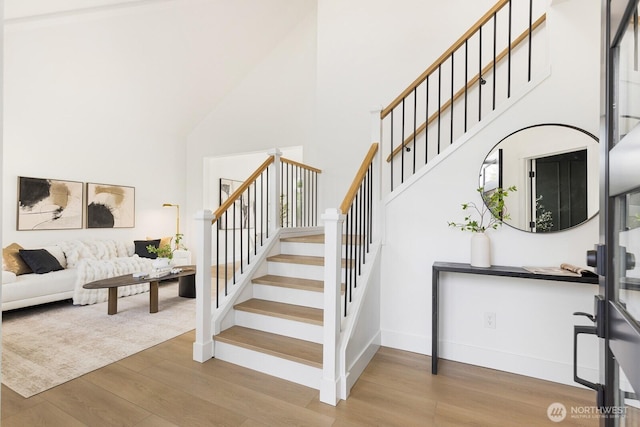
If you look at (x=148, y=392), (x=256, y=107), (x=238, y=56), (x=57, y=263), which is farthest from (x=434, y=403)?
(x=238, y=56)

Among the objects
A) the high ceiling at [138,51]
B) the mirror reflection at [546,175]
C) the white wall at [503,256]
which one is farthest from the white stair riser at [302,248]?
the high ceiling at [138,51]

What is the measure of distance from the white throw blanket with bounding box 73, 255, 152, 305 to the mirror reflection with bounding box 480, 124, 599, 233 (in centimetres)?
437

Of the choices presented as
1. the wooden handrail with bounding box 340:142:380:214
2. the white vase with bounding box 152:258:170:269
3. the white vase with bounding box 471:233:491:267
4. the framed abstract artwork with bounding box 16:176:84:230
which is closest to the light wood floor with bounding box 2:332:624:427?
the white vase with bounding box 471:233:491:267

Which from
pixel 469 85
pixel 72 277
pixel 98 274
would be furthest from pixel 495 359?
pixel 72 277

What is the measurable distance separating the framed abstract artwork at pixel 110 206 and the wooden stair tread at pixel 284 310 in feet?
13.5

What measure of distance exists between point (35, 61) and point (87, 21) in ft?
3.08

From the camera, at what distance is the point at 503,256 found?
241cm

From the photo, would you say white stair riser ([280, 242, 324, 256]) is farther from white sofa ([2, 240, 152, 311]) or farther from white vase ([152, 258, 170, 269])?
white sofa ([2, 240, 152, 311])

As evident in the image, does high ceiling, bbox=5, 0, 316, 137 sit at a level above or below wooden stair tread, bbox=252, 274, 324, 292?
above

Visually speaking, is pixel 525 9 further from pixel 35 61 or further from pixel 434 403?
pixel 35 61

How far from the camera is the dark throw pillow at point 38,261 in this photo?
157 inches

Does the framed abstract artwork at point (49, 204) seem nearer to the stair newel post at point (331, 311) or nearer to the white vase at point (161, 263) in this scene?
the white vase at point (161, 263)

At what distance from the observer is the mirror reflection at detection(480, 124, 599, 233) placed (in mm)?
2180

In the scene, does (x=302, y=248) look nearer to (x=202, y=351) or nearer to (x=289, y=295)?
(x=289, y=295)
